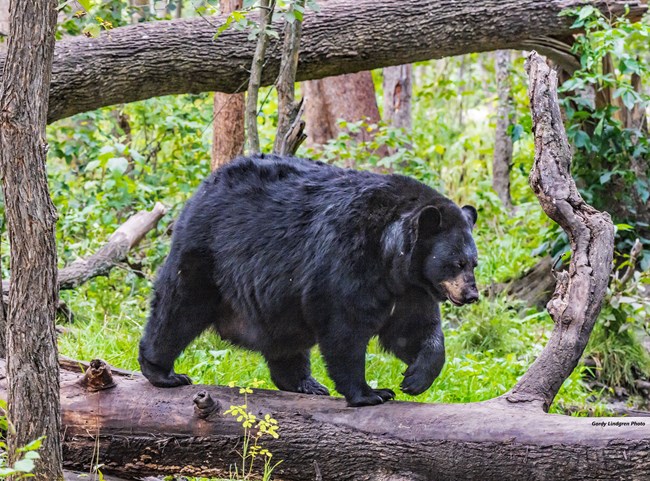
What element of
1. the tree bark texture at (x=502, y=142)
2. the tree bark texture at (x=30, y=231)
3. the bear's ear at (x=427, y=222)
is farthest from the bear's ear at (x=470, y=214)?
the tree bark texture at (x=502, y=142)

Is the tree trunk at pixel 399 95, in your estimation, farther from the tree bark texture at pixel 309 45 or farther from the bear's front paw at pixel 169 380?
the bear's front paw at pixel 169 380

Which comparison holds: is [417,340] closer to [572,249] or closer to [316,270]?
[316,270]

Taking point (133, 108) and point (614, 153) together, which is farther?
point (133, 108)

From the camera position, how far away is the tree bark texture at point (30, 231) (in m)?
3.20

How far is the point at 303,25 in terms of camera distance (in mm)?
6871

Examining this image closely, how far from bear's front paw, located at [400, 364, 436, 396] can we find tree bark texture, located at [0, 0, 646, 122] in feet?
10.7

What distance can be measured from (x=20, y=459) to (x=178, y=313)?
1326mm

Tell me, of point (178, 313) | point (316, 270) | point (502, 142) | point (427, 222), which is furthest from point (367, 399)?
point (502, 142)

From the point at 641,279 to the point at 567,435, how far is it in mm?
3821

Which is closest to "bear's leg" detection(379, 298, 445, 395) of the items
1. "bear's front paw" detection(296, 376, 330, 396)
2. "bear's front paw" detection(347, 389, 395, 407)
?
"bear's front paw" detection(347, 389, 395, 407)

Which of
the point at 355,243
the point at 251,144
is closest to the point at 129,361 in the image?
the point at 251,144

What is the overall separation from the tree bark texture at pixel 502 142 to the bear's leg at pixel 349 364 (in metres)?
7.52

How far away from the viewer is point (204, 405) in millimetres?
3982

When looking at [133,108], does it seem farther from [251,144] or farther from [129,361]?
[129,361]
